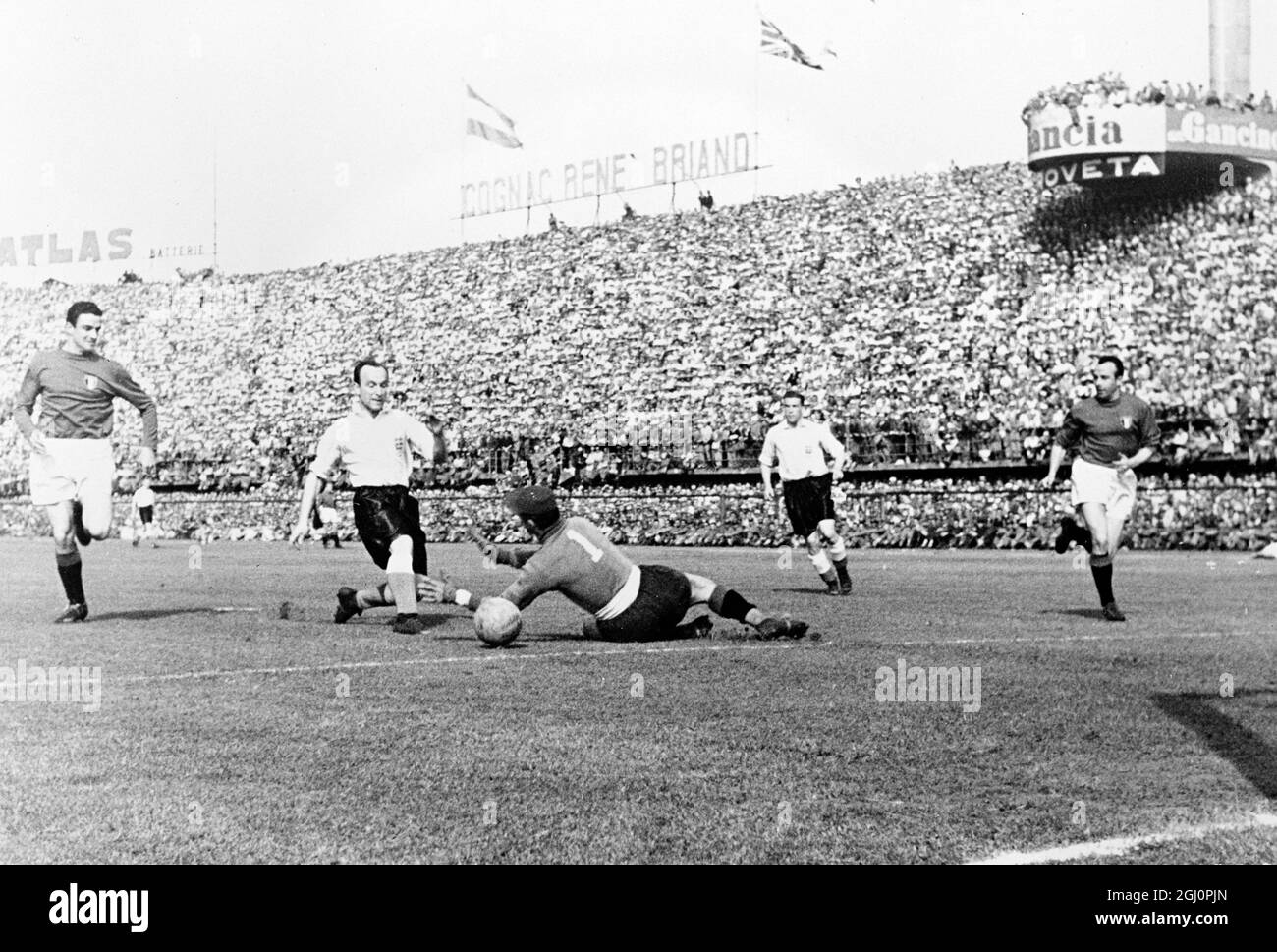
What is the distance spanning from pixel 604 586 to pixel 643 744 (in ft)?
13.2

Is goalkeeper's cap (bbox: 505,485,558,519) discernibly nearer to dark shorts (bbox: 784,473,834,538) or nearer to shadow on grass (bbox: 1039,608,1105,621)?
shadow on grass (bbox: 1039,608,1105,621)

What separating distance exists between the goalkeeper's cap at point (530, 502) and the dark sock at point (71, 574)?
4.80 meters

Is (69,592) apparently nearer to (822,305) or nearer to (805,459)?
(805,459)

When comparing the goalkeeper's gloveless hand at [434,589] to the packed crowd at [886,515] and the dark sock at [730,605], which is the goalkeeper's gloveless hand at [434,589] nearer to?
the dark sock at [730,605]

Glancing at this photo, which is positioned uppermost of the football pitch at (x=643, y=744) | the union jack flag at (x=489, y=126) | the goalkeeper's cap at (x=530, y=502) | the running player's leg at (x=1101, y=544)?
the union jack flag at (x=489, y=126)

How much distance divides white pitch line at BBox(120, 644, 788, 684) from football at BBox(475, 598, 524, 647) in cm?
20

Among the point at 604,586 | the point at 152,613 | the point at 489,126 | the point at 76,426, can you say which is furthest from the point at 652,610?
the point at 489,126

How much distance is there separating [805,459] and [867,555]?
10575 millimetres

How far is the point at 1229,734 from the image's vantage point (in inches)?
304

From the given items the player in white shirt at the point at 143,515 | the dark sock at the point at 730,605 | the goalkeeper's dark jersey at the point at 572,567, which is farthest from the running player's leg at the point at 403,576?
the player in white shirt at the point at 143,515

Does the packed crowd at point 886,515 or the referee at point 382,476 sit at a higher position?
the referee at point 382,476

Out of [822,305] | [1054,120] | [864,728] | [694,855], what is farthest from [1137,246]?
[694,855]

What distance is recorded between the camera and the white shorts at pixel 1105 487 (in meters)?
14.8
